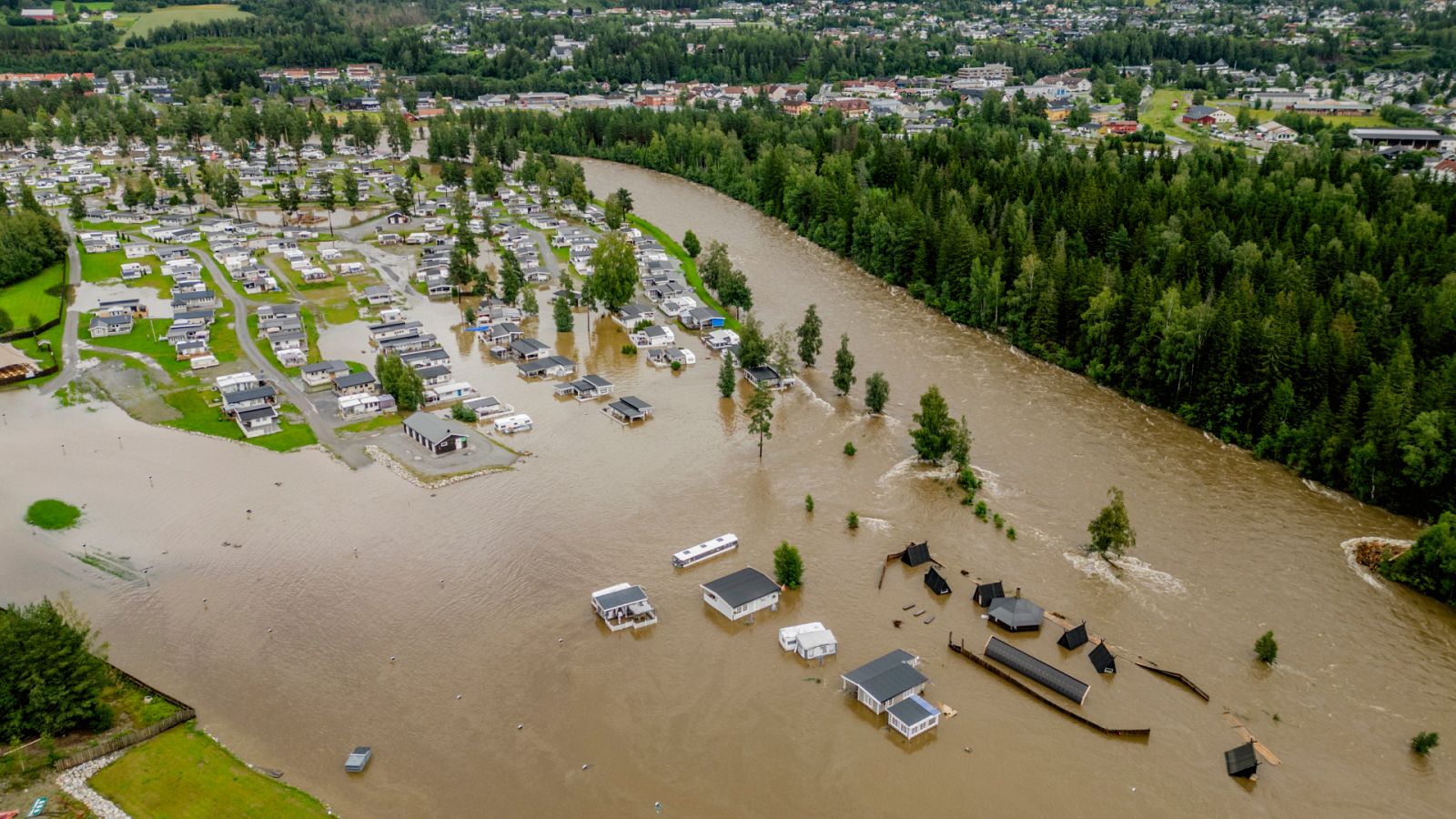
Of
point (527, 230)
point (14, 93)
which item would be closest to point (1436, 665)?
point (527, 230)

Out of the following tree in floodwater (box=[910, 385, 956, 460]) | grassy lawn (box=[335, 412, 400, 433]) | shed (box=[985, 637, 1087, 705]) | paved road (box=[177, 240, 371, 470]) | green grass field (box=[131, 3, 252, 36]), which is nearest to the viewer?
shed (box=[985, 637, 1087, 705])

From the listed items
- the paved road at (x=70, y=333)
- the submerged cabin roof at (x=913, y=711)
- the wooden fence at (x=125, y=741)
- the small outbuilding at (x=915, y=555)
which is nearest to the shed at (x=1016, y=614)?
the small outbuilding at (x=915, y=555)

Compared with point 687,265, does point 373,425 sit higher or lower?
higher

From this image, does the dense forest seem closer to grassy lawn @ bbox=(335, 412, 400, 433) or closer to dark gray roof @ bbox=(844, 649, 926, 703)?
dark gray roof @ bbox=(844, 649, 926, 703)

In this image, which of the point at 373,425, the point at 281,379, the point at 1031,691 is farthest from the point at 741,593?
the point at 281,379

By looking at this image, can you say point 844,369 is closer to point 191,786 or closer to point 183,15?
point 191,786

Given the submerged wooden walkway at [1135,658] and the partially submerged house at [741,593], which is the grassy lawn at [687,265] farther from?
the submerged wooden walkway at [1135,658]

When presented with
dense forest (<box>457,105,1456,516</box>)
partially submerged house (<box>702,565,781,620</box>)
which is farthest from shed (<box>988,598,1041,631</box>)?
dense forest (<box>457,105,1456,516</box>)
